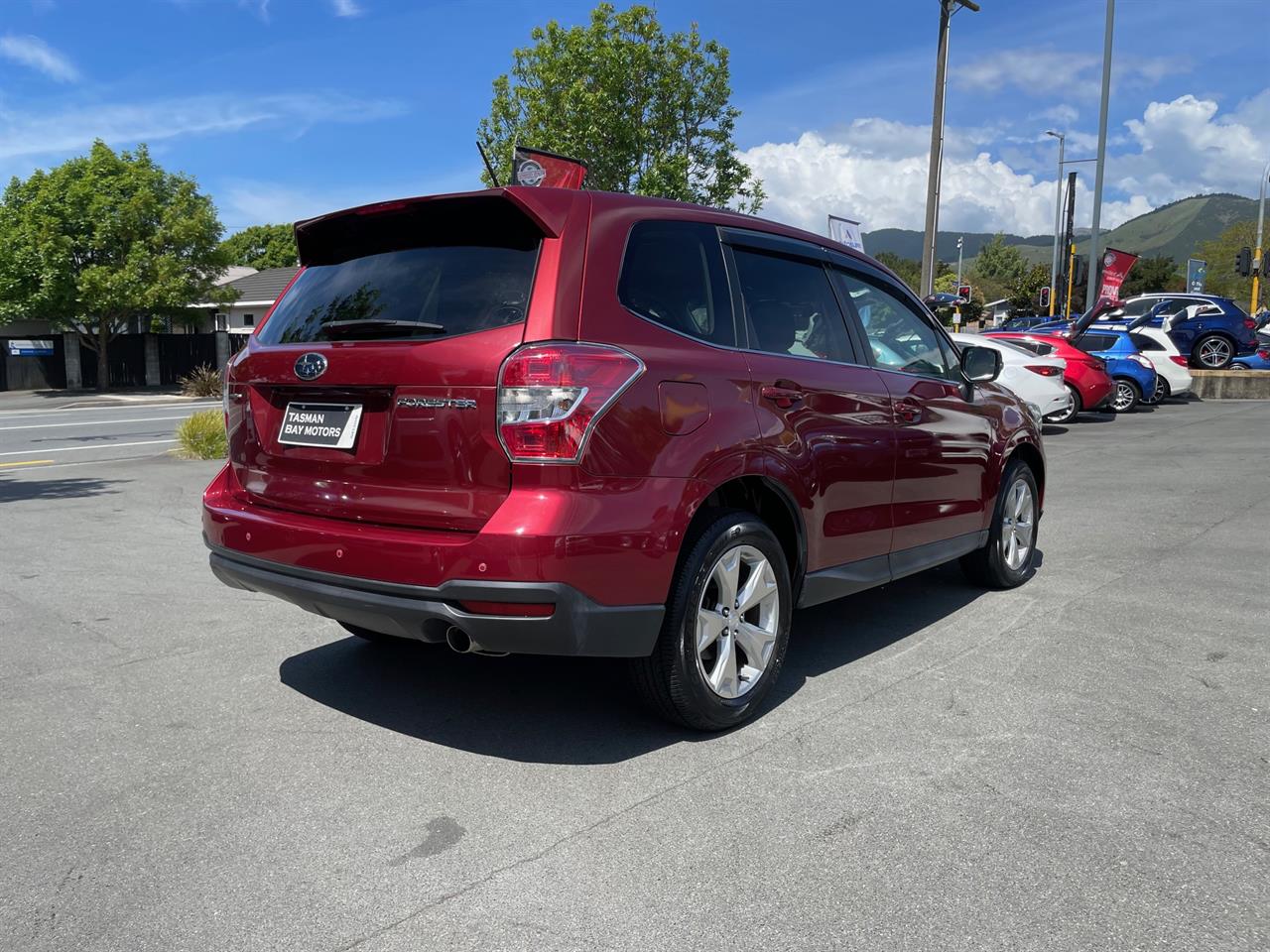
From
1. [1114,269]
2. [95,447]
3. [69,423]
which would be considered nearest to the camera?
[95,447]

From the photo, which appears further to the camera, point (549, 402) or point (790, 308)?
point (790, 308)

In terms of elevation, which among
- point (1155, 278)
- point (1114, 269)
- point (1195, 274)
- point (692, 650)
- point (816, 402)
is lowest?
point (692, 650)

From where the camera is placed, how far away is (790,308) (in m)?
4.18

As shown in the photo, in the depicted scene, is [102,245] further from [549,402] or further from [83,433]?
[549,402]

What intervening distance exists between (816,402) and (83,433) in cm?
1700

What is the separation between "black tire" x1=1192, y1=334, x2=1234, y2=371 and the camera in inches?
973

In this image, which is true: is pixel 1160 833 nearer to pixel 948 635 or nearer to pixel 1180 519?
pixel 948 635

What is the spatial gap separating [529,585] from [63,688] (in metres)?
2.37

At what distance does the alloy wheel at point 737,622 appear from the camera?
3.60 metres

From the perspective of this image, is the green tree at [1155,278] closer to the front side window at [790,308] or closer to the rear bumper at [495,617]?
the front side window at [790,308]

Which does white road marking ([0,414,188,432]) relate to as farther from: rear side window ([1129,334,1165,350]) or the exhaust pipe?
rear side window ([1129,334,1165,350])

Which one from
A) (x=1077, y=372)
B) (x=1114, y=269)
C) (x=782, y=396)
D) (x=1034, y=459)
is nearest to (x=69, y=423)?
(x=1077, y=372)

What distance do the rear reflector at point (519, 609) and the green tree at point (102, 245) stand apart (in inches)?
1312

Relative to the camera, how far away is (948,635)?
497 centimetres
